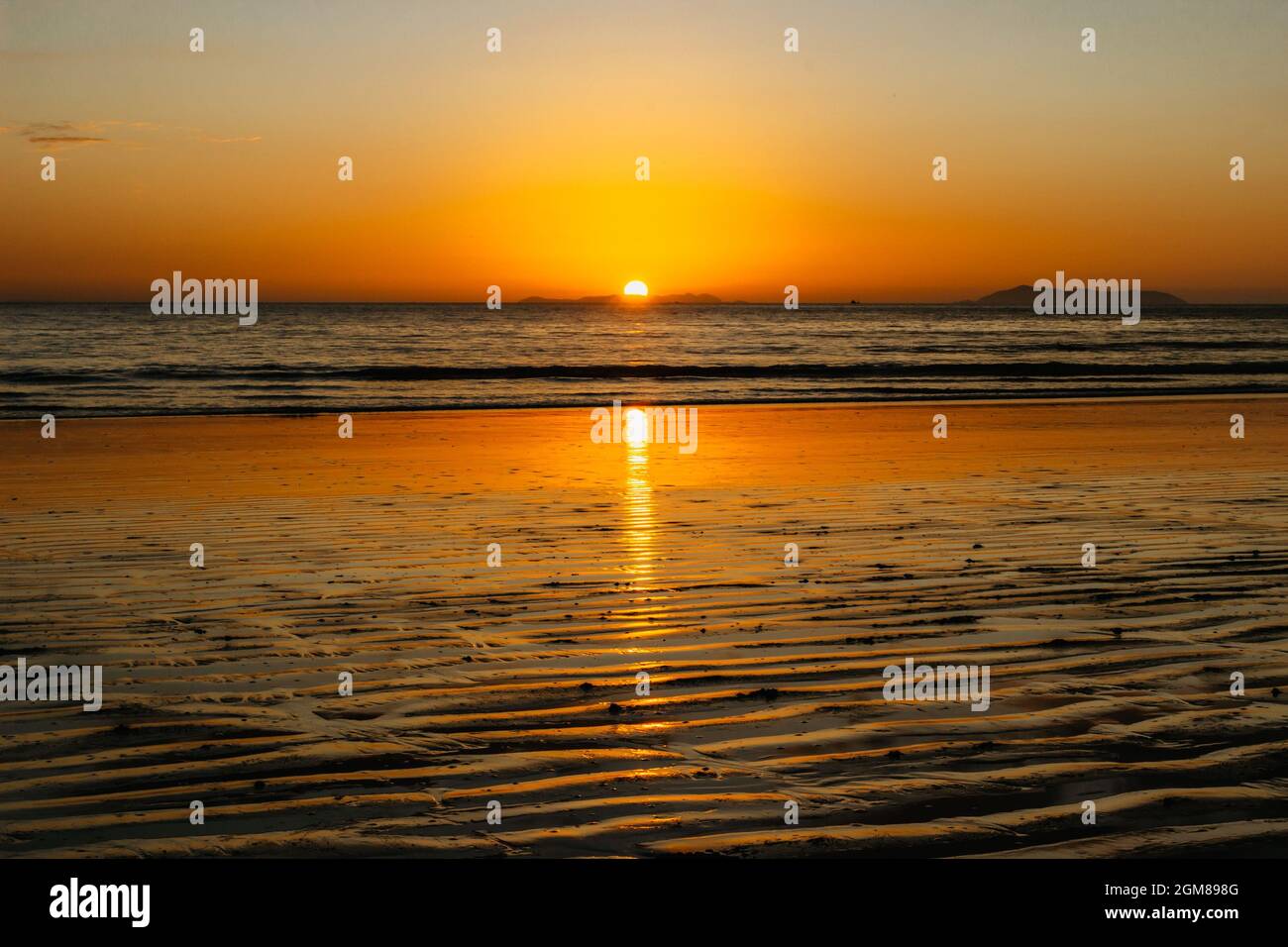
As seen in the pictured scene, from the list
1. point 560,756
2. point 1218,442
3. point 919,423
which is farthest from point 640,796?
point 919,423

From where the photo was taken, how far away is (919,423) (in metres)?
23.2

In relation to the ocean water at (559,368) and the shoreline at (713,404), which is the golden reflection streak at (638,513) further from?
the ocean water at (559,368)

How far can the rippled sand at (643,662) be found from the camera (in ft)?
16.5

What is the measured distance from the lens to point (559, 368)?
146 feet

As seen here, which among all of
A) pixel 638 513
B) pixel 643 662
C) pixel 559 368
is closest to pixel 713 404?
pixel 559 368

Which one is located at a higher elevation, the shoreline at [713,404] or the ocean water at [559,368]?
the ocean water at [559,368]

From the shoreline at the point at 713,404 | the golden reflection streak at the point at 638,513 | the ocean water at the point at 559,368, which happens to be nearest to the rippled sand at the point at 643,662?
the golden reflection streak at the point at 638,513

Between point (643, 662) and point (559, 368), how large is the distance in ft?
124

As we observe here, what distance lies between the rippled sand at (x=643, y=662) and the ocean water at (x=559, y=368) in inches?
659

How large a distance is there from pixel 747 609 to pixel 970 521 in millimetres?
4382

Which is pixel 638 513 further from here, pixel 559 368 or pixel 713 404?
pixel 559 368

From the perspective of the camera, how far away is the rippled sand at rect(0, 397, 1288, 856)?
199 inches

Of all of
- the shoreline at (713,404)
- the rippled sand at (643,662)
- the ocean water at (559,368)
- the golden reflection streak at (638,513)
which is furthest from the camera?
the ocean water at (559,368)
